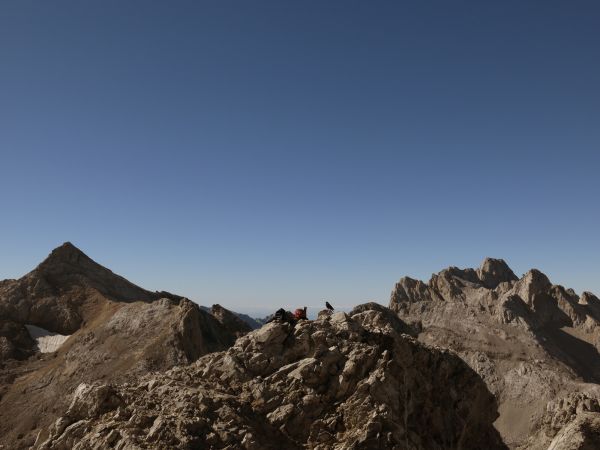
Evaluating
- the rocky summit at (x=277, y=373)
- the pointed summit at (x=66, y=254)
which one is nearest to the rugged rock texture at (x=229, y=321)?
the rocky summit at (x=277, y=373)

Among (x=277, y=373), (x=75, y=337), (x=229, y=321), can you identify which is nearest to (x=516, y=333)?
(x=229, y=321)

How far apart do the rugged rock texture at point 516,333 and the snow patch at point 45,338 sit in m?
99.2

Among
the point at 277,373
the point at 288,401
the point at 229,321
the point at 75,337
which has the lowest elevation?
the point at 288,401

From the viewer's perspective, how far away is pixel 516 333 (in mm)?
140875

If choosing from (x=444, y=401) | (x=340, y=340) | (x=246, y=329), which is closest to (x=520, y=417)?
(x=246, y=329)

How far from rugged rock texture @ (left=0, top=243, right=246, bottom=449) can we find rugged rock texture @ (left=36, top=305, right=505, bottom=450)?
42.2 m

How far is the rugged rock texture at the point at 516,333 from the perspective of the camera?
4705 inches

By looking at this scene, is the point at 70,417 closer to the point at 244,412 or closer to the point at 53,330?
the point at 244,412

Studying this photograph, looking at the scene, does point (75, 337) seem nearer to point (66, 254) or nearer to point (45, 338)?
point (45, 338)

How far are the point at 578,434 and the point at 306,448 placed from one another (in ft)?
49.0

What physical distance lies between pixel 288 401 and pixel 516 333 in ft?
457

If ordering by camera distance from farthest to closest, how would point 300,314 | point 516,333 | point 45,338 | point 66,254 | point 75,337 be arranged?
point 516,333 < point 66,254 < point 45,338 < point 75,337 < point 300,314

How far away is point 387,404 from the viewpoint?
23.3 meters

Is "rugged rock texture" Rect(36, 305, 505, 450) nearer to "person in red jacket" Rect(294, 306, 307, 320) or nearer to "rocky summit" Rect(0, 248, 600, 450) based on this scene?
"rocky summit" Rect(0, 248, 600, 450)
